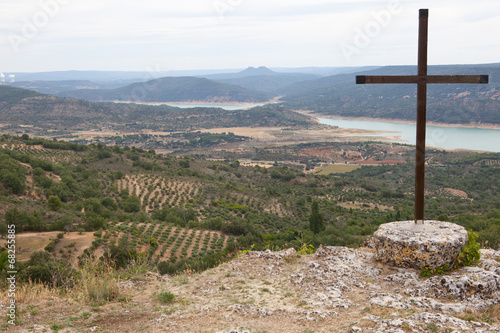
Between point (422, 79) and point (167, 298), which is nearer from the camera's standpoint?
point (167, 298)

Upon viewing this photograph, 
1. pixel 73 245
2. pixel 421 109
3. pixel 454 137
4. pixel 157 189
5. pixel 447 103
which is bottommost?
pixel 454 137

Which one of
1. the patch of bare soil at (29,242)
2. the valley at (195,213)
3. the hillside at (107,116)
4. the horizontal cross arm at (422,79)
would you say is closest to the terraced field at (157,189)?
the valley at (195,213)

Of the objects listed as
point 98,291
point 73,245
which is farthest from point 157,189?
point 98,291

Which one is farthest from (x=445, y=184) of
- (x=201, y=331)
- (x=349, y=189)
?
(x=201, y=331)

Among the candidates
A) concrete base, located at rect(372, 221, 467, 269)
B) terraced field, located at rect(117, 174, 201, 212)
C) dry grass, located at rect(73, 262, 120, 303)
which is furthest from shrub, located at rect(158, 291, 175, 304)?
terraced field, located at rect(117, 174, 201, 212)

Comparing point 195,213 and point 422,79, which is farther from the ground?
point 422,79

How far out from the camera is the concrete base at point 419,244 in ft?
22.3

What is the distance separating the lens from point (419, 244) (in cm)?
690

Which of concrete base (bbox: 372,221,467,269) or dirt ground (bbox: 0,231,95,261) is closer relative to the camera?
concrete base (bbox: 372,221,467,269)

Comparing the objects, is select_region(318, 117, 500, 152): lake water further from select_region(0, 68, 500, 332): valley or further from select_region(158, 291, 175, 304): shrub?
select_region(158, 291, 175, 304): shrub

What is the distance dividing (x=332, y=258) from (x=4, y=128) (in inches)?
5628

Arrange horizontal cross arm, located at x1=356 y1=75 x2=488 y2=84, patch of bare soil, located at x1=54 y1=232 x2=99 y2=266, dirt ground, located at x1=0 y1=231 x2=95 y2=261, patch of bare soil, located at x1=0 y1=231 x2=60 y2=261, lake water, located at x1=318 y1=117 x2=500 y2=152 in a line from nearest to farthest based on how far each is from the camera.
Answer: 1. horizontal cross arm, located at x1=356 y1=75 x2=488 y2=84
2. patch of bare soil, located at x1=0 y1=231 x2=60 y2=261
3. dirt ground, located at x1=0 y1=231 x2=95 y2=261
4. patch of bare soil, located at x1=54 y1=232 x2=99 y2=266
5. lake water, located at x1=318 y1=117 x2=500 y2=152

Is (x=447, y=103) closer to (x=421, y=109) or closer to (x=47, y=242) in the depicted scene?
(x=47, y=242)

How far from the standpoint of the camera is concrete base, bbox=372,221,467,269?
6789 millimetres
